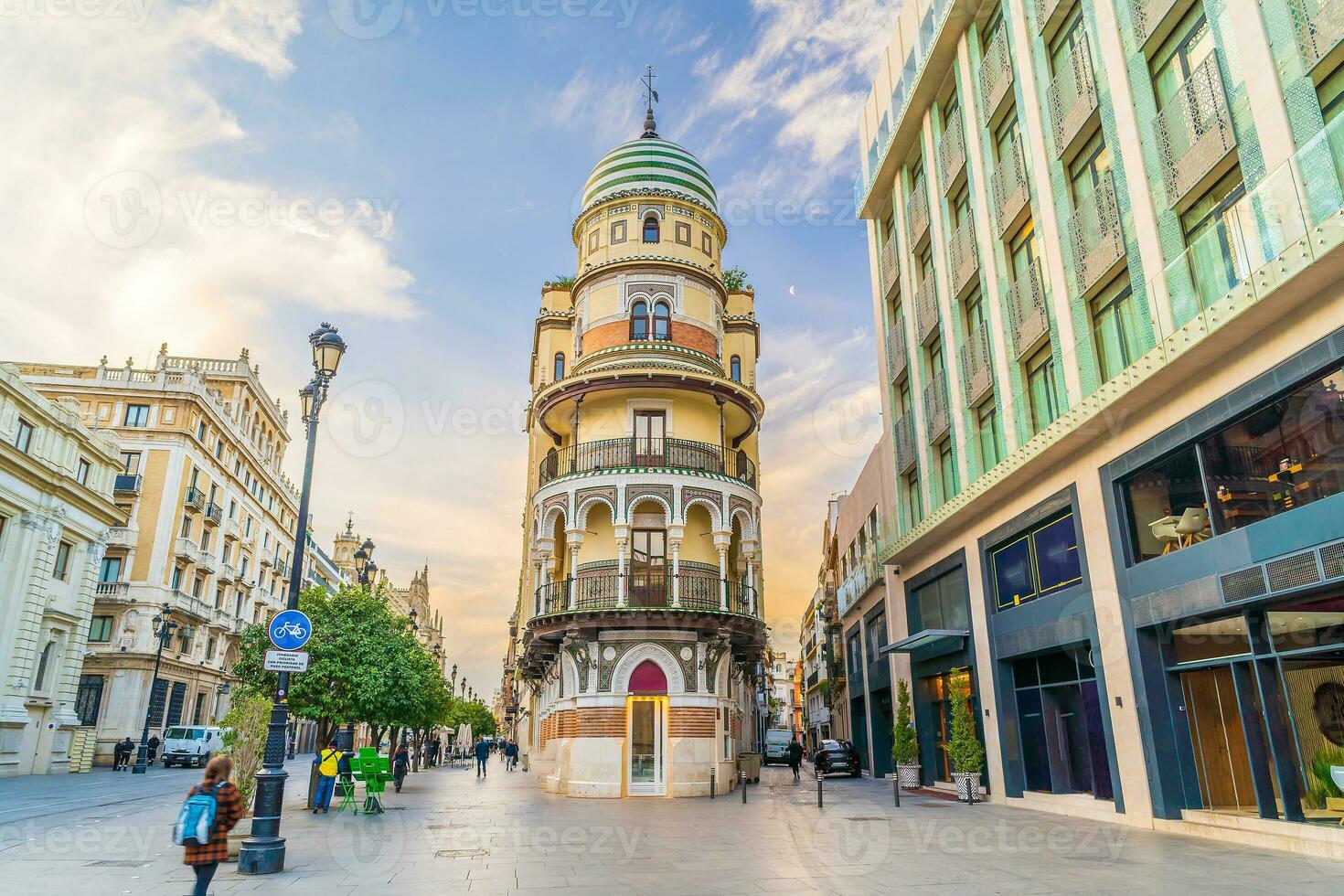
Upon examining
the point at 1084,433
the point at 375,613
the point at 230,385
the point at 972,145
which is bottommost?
the point at 375,613

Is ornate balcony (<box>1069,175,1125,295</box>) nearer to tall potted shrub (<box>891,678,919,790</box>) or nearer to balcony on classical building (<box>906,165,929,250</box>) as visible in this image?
balcony on classical building (<box>906,165,929,250</box>)

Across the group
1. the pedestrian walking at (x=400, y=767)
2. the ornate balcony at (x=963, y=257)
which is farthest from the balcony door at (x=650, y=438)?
the pedestrian walking at (x=400, y=767)

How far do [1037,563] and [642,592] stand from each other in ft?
36.9

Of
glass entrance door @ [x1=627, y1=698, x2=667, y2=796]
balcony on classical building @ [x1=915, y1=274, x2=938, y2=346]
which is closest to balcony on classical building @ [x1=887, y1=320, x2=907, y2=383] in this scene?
balcony on classical building @ [x1=915, y1=274, x2=938, y2=346]

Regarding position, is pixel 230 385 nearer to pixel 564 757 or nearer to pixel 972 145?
pixel 564 757

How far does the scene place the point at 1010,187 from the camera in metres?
19.6

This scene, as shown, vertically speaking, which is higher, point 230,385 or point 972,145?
point 230,385

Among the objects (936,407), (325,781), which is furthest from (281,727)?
(936,407)

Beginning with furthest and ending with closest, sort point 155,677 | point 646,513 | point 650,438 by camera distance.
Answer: point 155,677 < point 650,438 < point 646,513

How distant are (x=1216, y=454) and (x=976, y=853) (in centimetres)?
719

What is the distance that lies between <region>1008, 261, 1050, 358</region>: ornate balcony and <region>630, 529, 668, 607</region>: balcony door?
1167 cm

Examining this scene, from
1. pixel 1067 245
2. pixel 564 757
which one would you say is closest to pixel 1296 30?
pixel 1067 245

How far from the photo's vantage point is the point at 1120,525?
15125 mm

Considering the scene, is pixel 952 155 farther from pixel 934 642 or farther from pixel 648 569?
pixel 648 569
